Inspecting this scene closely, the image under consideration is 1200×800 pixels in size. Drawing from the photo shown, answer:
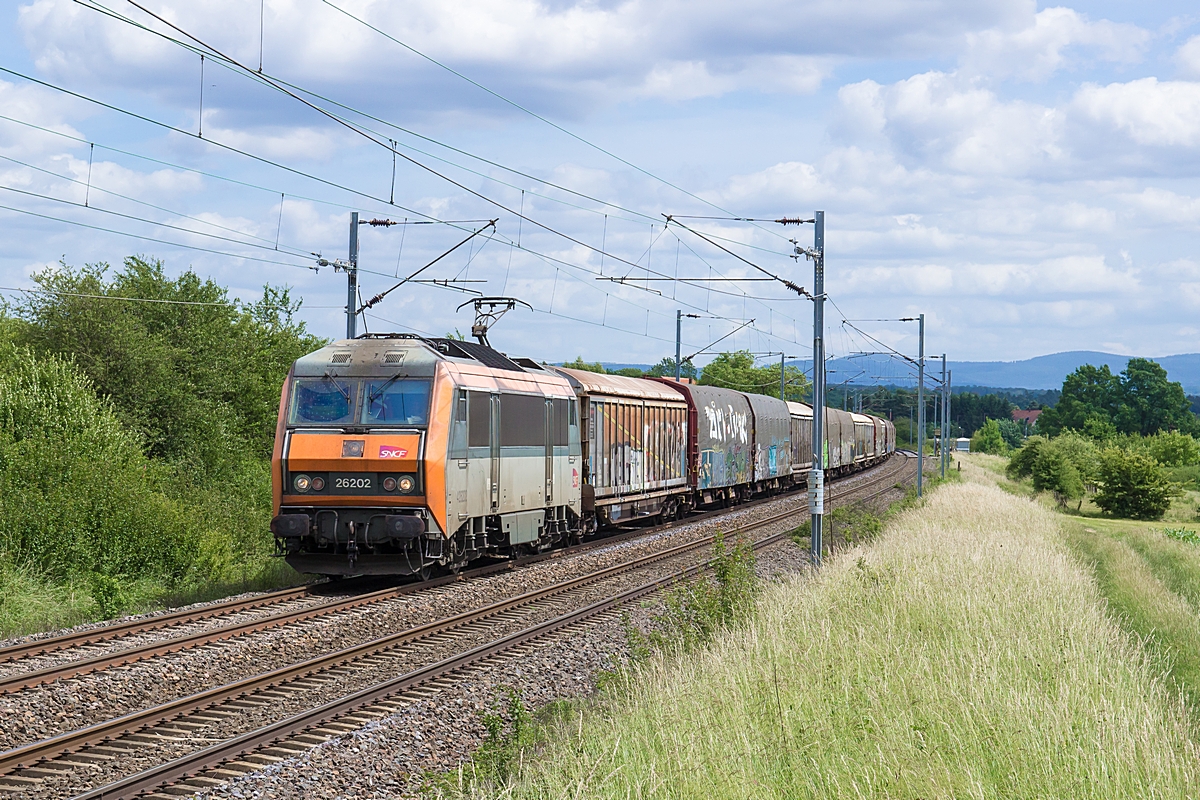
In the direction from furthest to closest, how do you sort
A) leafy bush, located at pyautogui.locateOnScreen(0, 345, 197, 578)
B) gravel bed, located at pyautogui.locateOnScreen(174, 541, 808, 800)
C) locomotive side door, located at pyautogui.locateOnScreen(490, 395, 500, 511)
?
1. leafy bush, located at pyautogui.locateOnScreen(0, 345, 197, 578)
2. locomotive side door, located at pyautogui.locateOnScreen(490, 395, 500, 511)
3. gravel bed, located at pyautogui.locateOnScreen(174, 541, 808, 800)

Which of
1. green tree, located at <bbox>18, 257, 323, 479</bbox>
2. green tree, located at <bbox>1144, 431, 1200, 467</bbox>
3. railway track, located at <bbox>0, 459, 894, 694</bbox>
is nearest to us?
railway track, located at <bbox>0, 459, 894, 694</bbox>

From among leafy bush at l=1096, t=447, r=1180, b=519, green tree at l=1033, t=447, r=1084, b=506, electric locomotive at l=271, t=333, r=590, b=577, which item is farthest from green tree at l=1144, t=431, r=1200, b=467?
electric locomotive at l=271, t=333, r=590, b=577

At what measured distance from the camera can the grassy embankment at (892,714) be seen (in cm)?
680

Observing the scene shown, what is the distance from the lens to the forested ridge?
21000 millimetres

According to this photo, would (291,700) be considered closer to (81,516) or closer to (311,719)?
(311,719)

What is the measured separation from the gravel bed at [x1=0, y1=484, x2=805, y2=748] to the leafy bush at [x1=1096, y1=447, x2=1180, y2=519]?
50.9m

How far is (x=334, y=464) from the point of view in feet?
54.4

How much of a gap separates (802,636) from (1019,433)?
180 m

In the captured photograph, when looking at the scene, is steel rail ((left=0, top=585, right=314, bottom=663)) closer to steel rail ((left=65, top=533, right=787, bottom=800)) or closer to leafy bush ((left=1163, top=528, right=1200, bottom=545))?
steel rail ((left=65, top=533, right=787, bottom=800))

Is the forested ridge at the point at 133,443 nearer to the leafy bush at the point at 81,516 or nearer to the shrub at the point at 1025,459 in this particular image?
the leafy bush at the point at 81,516

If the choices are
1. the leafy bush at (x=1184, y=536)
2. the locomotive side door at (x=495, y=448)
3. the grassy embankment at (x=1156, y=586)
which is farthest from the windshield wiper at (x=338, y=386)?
the leafy bush at (x=1184, y=536)

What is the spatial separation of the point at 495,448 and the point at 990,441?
415 ft

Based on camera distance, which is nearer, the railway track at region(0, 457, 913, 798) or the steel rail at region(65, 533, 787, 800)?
the steel rail at region(65, 533, 787, 800)

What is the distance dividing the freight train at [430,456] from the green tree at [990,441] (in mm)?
118582
